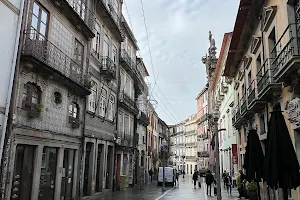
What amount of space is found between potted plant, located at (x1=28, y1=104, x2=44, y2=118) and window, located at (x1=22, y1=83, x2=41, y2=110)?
4.2 inches

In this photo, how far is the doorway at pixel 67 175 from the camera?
1580 cm

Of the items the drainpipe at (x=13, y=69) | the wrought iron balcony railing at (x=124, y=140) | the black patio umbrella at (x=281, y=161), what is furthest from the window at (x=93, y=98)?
the black patio umbrella at (x=281, y=161)

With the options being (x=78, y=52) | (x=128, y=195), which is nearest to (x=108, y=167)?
(x=128, y=195)

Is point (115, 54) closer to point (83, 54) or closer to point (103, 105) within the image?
point (103, 105)

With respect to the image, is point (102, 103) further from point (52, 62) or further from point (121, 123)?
point (52, 62)

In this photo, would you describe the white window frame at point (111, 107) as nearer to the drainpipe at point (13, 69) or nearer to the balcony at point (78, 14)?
the balcony at point (78, 14)

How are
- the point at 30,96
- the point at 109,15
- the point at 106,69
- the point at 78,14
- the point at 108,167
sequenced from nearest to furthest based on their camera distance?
the point at 30,96 < the point at 78,14 < the point at 106,69 < the point at 109,15 < the point at 108,167

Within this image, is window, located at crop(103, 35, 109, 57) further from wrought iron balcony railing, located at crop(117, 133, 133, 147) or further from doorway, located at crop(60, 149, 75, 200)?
doorway, located at crop(60, 149, 75, 200)

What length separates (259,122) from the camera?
53.1 ft

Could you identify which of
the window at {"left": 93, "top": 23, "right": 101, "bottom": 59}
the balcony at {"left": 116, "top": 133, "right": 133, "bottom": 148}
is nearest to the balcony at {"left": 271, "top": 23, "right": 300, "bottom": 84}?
the window at {"left": 93, "top": 23, "right": 101, "bottom": 59}

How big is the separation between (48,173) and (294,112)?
10.5 meters

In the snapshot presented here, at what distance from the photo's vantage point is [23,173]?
40.7ft

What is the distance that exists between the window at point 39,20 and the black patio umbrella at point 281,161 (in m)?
9.94

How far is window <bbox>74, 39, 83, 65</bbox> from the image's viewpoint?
17.2 m
